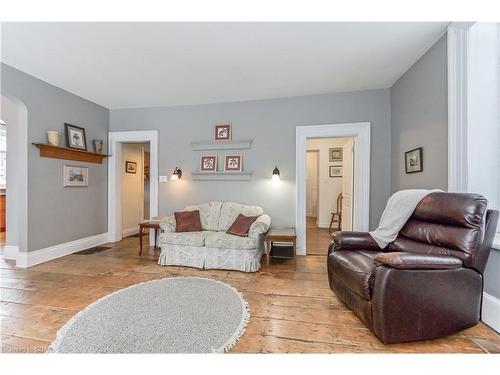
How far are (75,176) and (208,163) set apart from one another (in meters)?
2.12

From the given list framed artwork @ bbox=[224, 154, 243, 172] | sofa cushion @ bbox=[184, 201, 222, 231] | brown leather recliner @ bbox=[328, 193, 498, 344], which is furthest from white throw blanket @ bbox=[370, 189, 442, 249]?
framed artwork @ bbox=[224, 154, 243, 172]

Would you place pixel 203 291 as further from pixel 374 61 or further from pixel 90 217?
pixel 374 61

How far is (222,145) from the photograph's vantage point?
12.7 ft

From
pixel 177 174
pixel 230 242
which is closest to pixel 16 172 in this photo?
pixel 177 174

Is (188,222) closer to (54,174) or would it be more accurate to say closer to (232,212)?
(232,212)

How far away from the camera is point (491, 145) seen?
1891mm

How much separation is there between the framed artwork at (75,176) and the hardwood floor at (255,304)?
114 cm

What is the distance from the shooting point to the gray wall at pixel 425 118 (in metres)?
2.19

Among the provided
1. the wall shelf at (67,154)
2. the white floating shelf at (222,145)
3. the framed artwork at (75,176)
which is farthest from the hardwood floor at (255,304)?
the white floating shelf at (222,145)

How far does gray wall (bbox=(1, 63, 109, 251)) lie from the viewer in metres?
3.00

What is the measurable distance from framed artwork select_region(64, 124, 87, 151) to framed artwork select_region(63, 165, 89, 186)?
33 centimetres

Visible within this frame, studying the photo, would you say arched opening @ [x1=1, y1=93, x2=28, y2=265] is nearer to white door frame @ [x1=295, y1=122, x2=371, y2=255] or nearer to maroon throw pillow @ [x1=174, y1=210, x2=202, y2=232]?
maroon throw pillow @ [x1=174, y1=210, x2=202, y2=232]

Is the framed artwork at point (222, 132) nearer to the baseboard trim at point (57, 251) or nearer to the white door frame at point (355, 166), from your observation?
the white door frame at point (355, 166)

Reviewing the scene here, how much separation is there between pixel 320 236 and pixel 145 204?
4.41m
